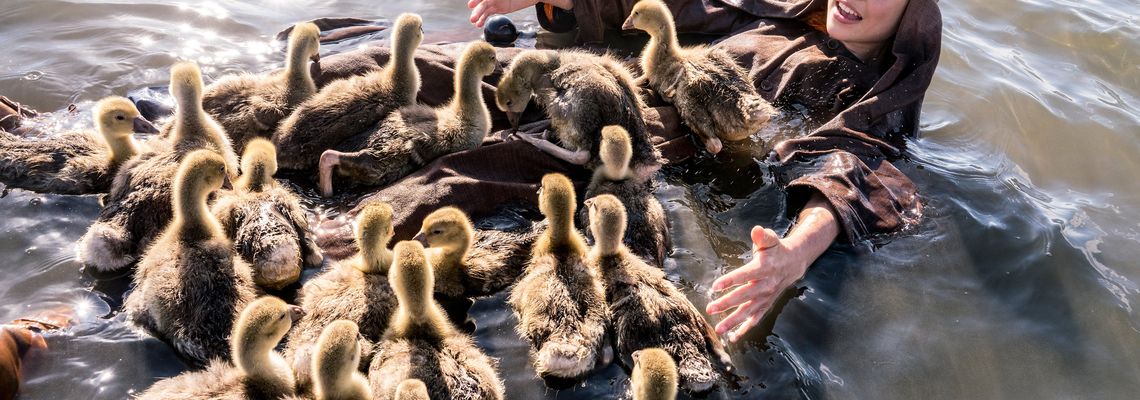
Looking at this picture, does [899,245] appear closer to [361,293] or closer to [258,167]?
[361,293]

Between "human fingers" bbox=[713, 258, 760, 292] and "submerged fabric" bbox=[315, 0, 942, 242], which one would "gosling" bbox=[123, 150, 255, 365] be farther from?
"human fingers" bbox=[713, 258, 760, 292]

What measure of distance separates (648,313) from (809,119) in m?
2.75

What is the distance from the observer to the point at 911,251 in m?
4.82

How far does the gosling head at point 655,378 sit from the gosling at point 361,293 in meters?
1.23

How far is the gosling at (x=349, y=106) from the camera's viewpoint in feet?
15.6

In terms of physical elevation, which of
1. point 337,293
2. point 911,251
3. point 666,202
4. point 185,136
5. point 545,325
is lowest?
point 911,251

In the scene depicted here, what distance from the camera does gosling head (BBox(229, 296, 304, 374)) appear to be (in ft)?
10.1

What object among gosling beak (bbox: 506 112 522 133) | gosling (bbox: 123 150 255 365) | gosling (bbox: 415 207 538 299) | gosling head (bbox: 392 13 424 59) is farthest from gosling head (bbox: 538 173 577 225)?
gosling head (bbox: 392 13 424 59)

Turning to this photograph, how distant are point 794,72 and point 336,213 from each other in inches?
138

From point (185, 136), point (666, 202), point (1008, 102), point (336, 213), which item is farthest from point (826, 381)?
point (1008, 102)

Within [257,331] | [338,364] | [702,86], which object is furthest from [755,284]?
[257,331]

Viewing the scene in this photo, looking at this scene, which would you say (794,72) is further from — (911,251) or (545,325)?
(545,325)

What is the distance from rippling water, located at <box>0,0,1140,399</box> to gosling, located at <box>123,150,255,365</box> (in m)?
0.17

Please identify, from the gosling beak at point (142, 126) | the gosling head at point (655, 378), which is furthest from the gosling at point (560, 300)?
the gosling beak at point (142, 126)
